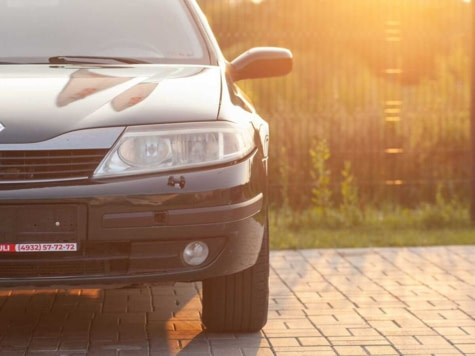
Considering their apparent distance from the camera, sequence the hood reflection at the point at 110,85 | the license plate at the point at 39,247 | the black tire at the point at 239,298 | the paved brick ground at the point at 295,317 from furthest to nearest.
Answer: the black tire at the point at 239,298 → the paved brick ground at the point at 295,317 → the hood reflection at the point at 110,85 → the license plate at the point at 39,247

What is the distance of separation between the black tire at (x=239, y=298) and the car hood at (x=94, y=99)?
2.42ft

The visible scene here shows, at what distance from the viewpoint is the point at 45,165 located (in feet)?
14.2

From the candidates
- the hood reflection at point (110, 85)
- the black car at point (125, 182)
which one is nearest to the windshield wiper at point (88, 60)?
the hood reflection at point (110, 85)

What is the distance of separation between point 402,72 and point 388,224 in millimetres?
1444

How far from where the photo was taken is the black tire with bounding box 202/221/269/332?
16.4 ft

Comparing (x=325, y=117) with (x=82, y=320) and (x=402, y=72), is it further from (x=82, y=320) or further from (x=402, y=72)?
(x=82, y=320)

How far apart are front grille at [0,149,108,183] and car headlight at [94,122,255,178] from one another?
0.24 ft

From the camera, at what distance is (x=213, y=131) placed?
4.50 meters

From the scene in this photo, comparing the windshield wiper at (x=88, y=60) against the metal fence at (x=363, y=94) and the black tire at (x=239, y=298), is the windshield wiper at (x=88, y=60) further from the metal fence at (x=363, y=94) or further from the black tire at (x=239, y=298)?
the metal fence at (x=363, y=94)

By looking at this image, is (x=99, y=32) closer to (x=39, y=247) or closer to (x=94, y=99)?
(x=94, y=99)

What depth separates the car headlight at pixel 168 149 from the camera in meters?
4.37

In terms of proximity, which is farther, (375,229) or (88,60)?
(375,229)

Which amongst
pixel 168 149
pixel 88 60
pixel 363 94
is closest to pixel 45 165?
pixel 168 149

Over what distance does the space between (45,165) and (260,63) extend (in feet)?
5.55
